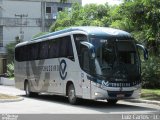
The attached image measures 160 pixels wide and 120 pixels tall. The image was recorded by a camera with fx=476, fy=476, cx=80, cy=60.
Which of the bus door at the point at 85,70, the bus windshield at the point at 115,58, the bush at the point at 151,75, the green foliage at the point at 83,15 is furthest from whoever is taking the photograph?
the green foliage at the point at 83,15

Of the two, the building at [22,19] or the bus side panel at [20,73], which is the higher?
the building at [22,19]

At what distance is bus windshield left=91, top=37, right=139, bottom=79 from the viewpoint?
20297mm

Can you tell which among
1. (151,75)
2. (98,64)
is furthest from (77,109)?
(151,75)

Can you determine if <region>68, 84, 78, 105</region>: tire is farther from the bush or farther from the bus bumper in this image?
the bush

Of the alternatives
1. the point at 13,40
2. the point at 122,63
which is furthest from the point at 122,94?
the point at 13,40

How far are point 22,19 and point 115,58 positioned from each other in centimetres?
4719

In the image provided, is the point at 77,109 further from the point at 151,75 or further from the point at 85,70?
the point at 151,75

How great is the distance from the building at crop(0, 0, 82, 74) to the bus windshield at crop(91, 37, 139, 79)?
45007 mm

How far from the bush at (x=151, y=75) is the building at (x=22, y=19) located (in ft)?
115

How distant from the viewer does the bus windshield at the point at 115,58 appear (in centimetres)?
2030

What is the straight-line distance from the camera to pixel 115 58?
2056 centimetres

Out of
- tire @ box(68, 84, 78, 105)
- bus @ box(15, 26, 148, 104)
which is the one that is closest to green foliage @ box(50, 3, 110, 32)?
bus @ box(15, 26, 148, 104)

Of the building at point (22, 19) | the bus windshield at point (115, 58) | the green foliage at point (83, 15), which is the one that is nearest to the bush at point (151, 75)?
the bus windshield at point (115, 58)

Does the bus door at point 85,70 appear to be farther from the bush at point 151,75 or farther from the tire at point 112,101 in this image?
the bush at point 151,75
